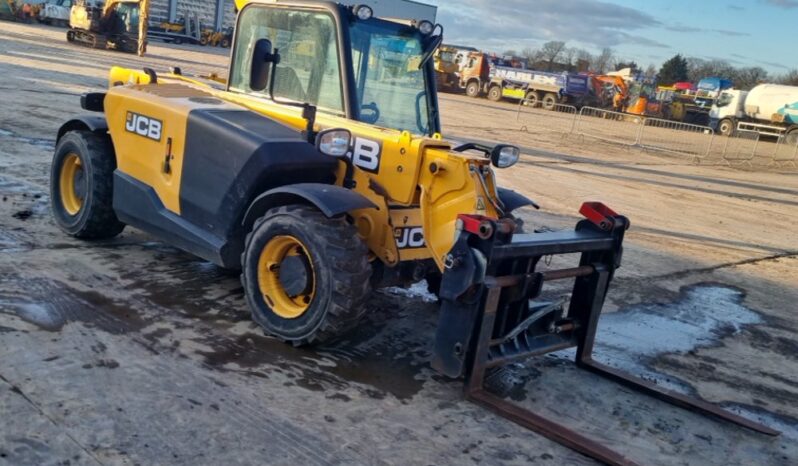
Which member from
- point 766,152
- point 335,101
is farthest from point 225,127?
point 766,152

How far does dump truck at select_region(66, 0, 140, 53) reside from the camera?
3781 centimetres

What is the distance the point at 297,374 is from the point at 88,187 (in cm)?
293

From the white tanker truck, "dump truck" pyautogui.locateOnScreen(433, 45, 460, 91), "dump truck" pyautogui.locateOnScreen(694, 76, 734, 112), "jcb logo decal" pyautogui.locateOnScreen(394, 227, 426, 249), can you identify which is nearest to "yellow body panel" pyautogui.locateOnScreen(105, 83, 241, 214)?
"jcb logo decal" pyautogui.locateOnScreen(394, 227, 426, 249)

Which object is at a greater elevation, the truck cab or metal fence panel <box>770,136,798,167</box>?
the truck cab

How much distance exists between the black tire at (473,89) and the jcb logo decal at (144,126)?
4331 cm

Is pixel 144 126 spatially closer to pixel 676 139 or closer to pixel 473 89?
pixel 676 139

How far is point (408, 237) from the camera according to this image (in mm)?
5023

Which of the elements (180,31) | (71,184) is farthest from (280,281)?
(180,31)

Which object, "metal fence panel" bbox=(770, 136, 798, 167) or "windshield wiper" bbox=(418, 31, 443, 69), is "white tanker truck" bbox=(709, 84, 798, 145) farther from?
"windshield wiper" bbox=(418, 31, 443, 69)

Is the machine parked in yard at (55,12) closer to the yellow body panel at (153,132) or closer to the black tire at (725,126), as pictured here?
the black tire at (725,126)

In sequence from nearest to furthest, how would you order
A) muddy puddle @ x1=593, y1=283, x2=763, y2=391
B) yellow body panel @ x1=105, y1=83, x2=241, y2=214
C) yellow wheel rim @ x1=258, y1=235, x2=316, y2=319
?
1. yellow wheel rim @ x1=258, y1=235, x2=316, y2=319
2. yellow body panel @ x1=105, y1=83, x2=241, y2=214
3. muddy puddle @ x1=593, y1=283, x2=763, y2=391

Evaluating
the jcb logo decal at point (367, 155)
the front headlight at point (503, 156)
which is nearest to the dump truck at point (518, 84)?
the front headlight at point (503, 156)

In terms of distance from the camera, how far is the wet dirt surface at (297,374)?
12.1 feet

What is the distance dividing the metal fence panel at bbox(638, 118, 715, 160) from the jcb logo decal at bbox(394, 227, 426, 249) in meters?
23.7
